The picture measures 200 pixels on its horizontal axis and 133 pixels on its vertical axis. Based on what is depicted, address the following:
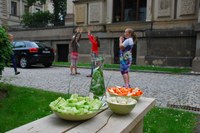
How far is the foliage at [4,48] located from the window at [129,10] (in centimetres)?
1478

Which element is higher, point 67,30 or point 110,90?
point 67,30

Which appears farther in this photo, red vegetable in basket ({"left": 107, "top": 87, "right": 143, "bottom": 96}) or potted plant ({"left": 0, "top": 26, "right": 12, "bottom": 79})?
potted plant ({"left": 0, "top": 26, "right": 12, "bottom": 79})

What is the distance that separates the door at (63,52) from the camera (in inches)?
886

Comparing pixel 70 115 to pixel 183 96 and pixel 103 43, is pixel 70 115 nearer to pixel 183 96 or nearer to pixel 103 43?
pixel 183 96

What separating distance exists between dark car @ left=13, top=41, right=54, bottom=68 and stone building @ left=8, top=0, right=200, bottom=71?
523cm

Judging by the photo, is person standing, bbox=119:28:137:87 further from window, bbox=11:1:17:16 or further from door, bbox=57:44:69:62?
window, bbox=11:1:17:16

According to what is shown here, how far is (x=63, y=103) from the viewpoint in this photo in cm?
227

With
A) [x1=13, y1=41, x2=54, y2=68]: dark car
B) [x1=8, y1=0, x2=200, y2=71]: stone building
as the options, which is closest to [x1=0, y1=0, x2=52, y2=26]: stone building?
[x1=8, y1=0, x2=200, y2=71]: stone building

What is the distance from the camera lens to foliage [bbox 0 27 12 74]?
6241 millimetres

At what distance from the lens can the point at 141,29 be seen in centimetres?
1889

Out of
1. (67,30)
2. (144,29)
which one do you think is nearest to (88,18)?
(67,30)

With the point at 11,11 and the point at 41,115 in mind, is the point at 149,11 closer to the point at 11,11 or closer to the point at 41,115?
the point at 41,115

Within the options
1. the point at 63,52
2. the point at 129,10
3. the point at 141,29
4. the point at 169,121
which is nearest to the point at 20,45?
the point at 63,52

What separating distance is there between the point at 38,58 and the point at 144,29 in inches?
322
